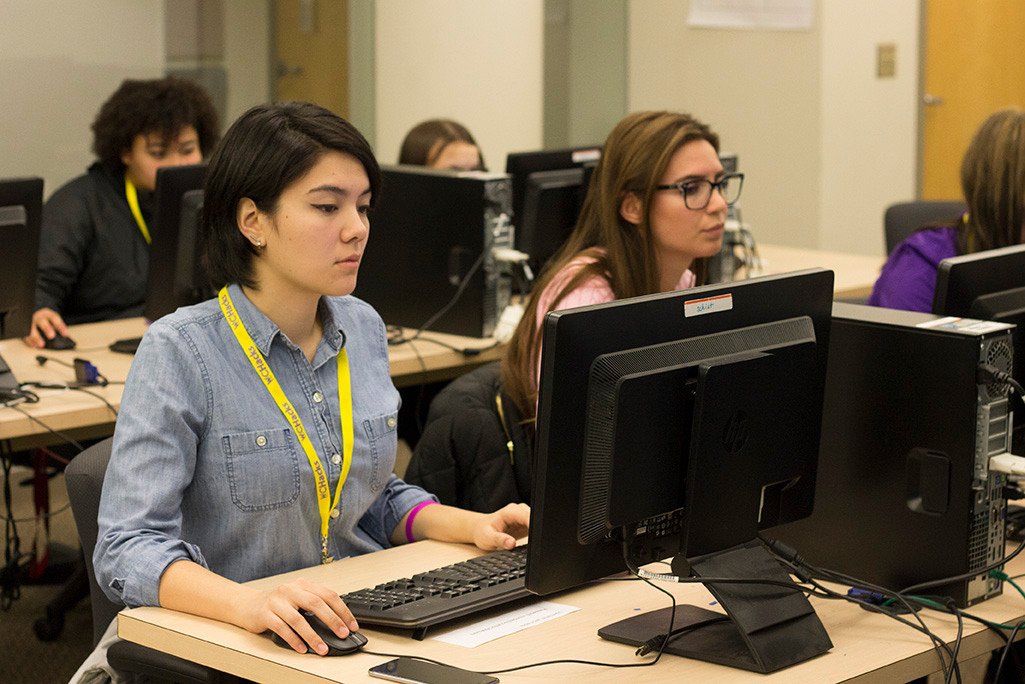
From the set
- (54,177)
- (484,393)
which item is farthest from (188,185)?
(54,177)

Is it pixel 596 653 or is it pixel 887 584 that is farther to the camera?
pixel 887 584

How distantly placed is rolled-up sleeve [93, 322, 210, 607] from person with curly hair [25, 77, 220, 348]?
6.58ft

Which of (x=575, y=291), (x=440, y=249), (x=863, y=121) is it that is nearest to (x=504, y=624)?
(x=575, y=291)

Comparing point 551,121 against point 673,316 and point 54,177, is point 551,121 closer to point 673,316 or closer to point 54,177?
point 54,177

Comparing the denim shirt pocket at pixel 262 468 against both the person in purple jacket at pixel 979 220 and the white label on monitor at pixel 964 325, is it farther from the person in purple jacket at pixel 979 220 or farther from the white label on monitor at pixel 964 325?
the person in purple jacket at pixel 979 220

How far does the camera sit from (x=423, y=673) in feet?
4.39

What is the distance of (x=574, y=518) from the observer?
1.35 metres

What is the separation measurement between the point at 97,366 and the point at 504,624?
166 cm

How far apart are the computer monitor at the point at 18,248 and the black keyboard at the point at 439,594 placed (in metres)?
1.41

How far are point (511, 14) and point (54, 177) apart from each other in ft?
7.06

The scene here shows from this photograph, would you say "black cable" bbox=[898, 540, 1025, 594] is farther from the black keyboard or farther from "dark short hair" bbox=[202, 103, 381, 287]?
"dark short hair" bbox=[202, 103, 381, 287]

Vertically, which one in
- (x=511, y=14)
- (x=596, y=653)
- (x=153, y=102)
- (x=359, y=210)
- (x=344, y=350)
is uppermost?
(x=511, y=14)

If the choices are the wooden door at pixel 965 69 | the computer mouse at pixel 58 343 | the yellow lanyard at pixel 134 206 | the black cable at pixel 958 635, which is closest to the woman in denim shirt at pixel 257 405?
the black cable at pixel 958 635

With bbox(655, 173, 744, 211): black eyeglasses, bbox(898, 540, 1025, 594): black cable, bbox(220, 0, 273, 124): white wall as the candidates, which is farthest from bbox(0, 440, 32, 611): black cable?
bbox(220, 0, 273, 124): white wall
